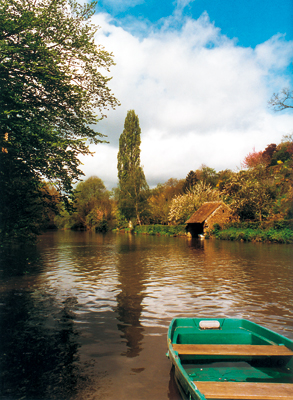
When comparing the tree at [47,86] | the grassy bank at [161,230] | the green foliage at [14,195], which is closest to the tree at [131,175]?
the grassy bank at [161,230]

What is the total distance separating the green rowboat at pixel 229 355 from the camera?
3.93 m

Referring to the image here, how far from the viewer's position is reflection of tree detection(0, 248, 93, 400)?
442cm

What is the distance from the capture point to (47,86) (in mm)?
14164

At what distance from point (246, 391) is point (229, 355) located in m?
1.03

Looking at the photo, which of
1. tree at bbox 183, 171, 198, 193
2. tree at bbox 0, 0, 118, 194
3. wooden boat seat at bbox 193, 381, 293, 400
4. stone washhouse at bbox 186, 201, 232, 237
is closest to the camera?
wooden boat seat at bbox 193, 381, 293, 400

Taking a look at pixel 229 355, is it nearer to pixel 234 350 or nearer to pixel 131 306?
pixel 234 350

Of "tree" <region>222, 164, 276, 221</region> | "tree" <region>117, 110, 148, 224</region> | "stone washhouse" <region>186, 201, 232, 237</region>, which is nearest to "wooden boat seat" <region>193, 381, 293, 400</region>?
"tree" <region>222, 164, 276, 221</region>

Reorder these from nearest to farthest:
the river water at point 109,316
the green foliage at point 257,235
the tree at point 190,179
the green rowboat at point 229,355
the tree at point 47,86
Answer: the green rowboat at point 229,355
the river water at point 109,316
the tree at point 47,86
the green foliage at point 257,235
the tree at point 190,179

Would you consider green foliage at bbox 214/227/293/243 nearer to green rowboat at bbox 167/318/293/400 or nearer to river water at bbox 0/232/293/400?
river water at bbox 0/232/293/400

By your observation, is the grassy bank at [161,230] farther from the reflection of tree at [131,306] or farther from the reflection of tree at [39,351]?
the reflection of tree at [39,351]

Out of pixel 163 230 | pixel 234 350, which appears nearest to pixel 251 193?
pixel 163 230

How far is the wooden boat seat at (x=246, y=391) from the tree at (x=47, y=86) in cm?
1013

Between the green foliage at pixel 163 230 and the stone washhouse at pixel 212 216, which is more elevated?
the stone washhouse at pixel 212 216

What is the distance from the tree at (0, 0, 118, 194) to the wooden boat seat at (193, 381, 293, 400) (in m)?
10.1
